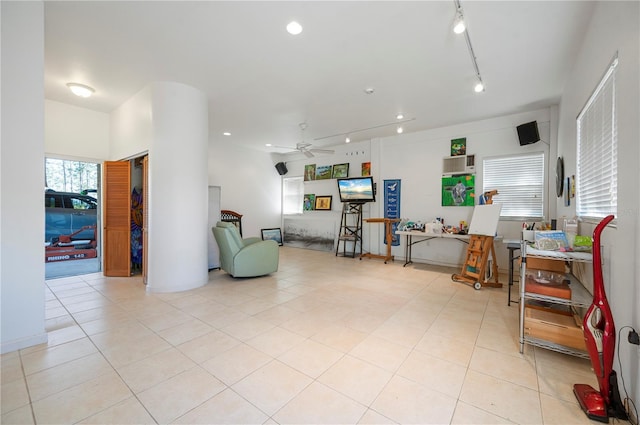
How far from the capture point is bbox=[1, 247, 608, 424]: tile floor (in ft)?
5.43

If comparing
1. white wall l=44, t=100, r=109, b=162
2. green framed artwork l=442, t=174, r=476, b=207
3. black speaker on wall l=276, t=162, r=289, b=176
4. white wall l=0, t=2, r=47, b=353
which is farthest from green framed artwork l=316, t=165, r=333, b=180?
white wall l=0, t=2, r=47, b=353

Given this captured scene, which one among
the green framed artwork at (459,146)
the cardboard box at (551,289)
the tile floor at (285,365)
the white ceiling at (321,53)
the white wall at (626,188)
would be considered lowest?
the tile floor at (285,365)

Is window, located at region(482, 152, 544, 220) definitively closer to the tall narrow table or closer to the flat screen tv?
the tall narrow table

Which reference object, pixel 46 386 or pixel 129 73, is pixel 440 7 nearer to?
pixel 129 73

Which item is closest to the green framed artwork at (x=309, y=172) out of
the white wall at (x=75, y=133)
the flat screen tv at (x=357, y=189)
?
the flat screen tv at (x=357, y=189)

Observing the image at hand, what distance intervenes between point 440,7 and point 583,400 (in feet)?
10.5

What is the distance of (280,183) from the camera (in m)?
9.20

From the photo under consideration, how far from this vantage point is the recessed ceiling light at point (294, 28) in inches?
102

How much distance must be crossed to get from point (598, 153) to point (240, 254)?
15.4ft

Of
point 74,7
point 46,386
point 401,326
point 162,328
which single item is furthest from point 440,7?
point 46,386

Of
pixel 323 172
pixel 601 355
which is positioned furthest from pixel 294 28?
pixel 323 172

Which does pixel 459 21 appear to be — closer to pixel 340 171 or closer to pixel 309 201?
pixel 340 171

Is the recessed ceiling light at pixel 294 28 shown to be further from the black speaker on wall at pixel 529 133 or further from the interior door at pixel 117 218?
the black speaker on wall at pixel 529 133

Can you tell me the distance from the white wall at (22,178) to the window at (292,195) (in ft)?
21.7
